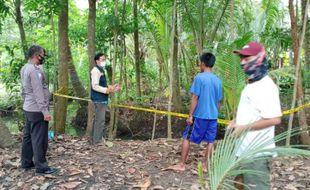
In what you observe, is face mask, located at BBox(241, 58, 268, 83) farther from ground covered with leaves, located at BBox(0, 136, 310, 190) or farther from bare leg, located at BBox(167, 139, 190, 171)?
bare leg, located at BBox(167, 139, 190, 171)

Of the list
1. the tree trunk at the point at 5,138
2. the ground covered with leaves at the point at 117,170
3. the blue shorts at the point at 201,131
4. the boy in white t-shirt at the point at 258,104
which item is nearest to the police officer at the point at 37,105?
the ground covered with leaves at the point at 117,170

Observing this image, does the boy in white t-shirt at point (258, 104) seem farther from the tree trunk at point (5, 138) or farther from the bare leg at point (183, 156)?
the tree trunk at point (5, 138)

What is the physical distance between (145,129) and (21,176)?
6.28 m

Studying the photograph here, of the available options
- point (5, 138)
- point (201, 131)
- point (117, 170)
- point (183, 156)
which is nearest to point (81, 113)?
point (5, 138)

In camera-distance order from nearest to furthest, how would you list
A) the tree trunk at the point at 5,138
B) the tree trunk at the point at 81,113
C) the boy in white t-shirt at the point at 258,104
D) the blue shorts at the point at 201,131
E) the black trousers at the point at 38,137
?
the boy in white t-shirt at the point at 258,104, the black trousers at the point at 38,137, the blue shorts at the point at 201,131, the tree trunk at the point at 5,138, the tree trunk at the point at 81,113

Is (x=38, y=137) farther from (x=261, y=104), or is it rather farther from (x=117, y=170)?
(x=261, y=104)

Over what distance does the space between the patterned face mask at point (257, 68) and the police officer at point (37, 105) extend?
2668 mm

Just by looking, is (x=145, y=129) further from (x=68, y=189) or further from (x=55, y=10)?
(x=68, y=189)

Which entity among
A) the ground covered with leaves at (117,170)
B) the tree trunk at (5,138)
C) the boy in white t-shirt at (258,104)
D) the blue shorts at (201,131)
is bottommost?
the ground covered with leaves at (117,170)

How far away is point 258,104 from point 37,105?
9.27 feet

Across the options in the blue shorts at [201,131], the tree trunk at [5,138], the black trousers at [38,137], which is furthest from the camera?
the tree trunk at [5,138]

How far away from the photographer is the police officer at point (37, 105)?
4.77 metres

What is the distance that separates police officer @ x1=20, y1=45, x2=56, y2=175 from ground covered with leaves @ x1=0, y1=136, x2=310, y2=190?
25cm

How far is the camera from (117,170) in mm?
5141
